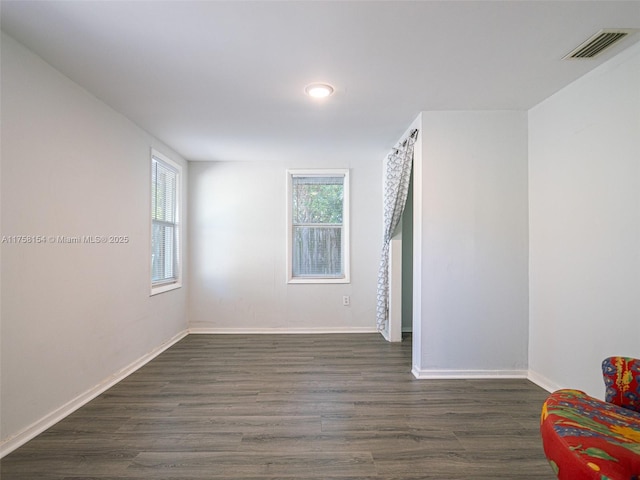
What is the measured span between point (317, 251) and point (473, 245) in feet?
7.26

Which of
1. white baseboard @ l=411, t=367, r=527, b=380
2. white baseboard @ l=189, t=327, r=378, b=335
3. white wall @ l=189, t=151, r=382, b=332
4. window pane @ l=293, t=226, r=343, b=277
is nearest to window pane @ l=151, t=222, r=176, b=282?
white wall @ l=189, t=151, r=382, b=332

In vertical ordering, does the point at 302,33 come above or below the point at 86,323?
above

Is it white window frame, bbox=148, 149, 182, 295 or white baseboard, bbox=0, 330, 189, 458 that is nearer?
white baseboard, bbox=0, 330, 189, 458

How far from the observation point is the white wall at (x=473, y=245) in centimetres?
294

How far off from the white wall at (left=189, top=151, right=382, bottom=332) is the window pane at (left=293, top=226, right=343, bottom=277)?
20 cm

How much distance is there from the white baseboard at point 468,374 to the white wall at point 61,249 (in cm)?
274

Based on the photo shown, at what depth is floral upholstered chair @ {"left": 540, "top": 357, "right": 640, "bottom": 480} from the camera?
1.13m

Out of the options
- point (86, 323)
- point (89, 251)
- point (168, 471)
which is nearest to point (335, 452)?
point (168, 471)

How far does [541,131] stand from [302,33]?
7.19 ft

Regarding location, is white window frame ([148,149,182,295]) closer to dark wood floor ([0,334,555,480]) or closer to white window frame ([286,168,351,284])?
dark wood floor ([0,334,555,480])

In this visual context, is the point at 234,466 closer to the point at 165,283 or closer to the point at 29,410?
the point at 29,410

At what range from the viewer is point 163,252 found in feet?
13.1

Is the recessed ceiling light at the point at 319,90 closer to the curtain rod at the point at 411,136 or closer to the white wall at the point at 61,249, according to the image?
the curtain rod at the point at 411,136

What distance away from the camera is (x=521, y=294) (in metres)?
2.93
